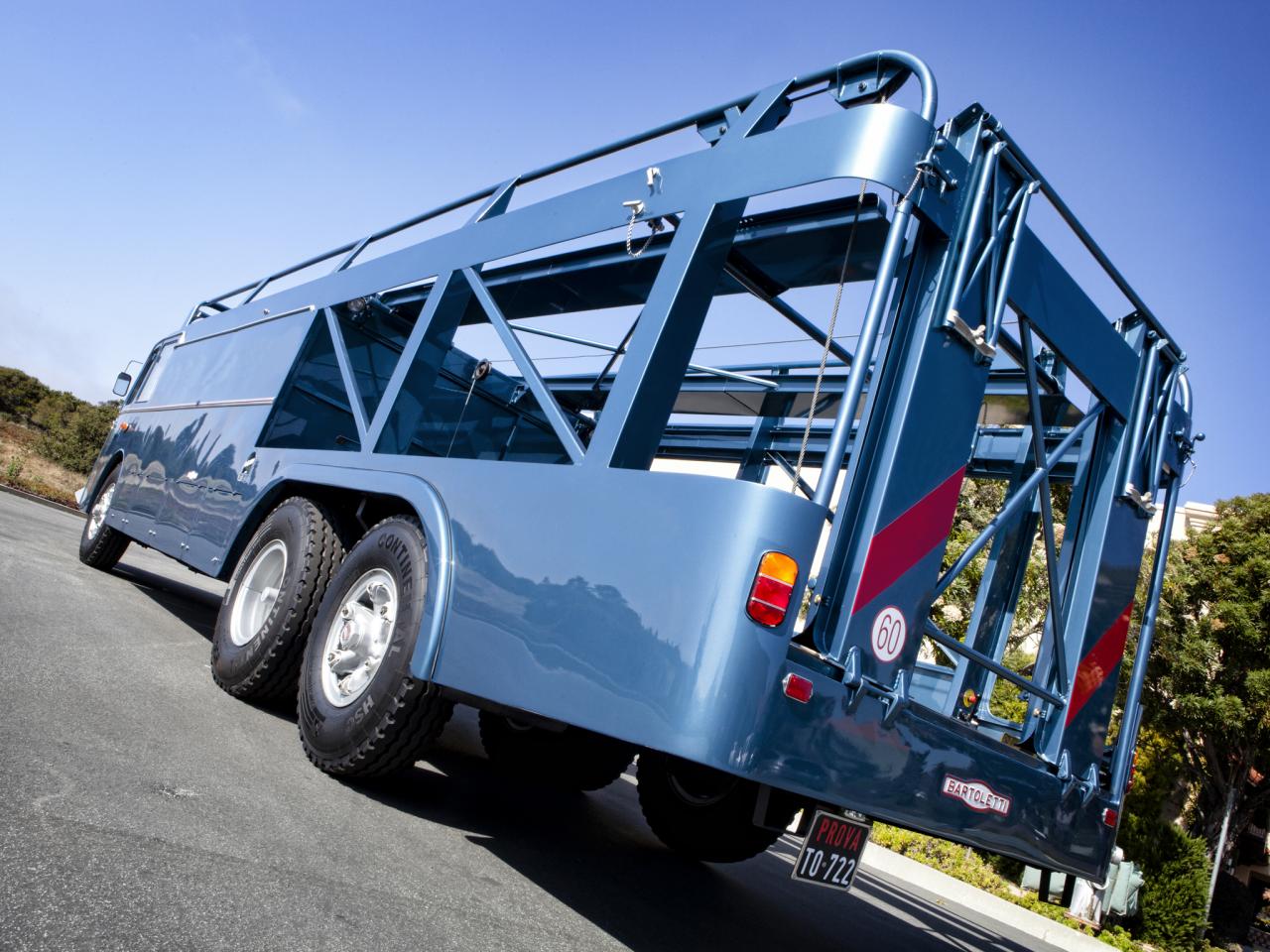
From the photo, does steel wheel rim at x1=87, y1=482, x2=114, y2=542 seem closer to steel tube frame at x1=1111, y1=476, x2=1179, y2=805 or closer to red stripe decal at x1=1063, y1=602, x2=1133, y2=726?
red stripe decal at x1=1063, y1=602, x2=1133, y2=726

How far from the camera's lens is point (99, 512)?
8547 mm

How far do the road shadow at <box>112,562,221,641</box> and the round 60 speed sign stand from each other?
5.14 metres

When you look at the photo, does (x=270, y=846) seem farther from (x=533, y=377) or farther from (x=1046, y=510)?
(x=1046, y=510)

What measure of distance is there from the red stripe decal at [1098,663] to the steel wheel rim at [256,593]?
377cm

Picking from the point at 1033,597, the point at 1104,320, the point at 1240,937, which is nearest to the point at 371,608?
the point at 1104,320

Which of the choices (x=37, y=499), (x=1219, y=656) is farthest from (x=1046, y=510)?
(x=37, y=499)

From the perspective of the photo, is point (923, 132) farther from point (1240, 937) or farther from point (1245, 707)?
point (1240, 937)

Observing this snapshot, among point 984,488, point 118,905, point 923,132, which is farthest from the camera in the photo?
point 984,488

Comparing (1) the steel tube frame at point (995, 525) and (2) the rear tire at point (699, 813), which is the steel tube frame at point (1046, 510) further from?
(2) the rear tire at point (699, 813)

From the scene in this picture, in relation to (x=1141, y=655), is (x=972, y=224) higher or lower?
higher

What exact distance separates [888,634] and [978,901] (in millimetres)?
8007

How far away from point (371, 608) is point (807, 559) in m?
2.17

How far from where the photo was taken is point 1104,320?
3744 millimetres

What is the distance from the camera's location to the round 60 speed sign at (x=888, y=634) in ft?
9.11
